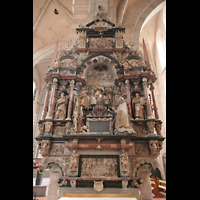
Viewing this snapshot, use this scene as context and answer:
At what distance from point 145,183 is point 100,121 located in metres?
2.87

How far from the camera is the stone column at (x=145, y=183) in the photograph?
5.65 m

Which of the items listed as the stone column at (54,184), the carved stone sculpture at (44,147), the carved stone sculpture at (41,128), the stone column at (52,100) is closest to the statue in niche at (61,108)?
the stone column at (52,100)

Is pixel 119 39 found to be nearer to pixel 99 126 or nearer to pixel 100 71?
pixel 100 71

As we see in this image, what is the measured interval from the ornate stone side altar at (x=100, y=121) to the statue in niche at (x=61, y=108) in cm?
4

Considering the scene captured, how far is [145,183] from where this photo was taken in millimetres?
5797

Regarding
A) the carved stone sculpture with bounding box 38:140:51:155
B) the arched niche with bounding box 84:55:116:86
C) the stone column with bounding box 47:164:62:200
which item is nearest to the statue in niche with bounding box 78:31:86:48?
the arched niche with bounding box 84:55:116:86

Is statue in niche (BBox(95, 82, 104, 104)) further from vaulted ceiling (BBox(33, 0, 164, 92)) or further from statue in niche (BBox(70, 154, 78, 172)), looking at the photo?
vaulted ceiling (BBox(33, 0, 164, 92))

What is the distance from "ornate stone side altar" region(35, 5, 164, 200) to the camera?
555 centimetres

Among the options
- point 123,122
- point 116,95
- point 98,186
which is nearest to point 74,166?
point 98,186

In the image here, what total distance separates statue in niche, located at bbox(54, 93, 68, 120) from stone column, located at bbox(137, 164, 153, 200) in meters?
3.73

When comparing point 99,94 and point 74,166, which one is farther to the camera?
point 99,94

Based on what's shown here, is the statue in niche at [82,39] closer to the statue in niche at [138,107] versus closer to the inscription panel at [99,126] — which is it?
the statue in niche at [138,107]
